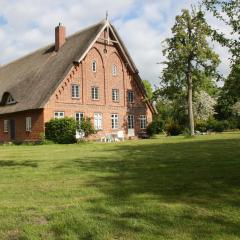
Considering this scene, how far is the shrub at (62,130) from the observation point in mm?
35875

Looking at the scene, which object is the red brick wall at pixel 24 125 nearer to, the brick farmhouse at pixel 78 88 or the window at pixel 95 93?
the brick farmhouse at pixel 78 88

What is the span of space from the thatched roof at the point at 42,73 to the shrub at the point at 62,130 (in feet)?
6.46

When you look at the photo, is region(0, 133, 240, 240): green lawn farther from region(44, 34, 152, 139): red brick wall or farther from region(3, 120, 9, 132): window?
region(3, 120, 9, 132): window

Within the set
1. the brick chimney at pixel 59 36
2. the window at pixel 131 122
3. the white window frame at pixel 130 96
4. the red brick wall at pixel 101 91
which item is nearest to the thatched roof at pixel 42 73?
the brick chimney at pixel 59 36

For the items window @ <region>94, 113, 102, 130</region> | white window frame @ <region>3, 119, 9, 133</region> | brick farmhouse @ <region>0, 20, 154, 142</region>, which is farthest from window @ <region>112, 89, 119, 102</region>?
white window frame @ <region>3, 119, 9, 133</region>

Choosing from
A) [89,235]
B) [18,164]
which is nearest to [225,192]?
[89,235]

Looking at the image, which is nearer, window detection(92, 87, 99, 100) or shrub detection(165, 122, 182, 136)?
window detection(92, 87, 99, 100)

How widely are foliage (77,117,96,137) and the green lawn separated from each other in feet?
74.7

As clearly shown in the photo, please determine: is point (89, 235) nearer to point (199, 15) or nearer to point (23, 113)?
point (199, 15)

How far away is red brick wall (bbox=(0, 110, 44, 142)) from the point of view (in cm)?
3769

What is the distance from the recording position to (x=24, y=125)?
39781mm

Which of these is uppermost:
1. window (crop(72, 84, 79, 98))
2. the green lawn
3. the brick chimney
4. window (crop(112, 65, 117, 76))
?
the brick chimney

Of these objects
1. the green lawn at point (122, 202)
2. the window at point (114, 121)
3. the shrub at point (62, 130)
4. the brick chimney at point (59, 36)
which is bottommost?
the green lawn at point (122, 202)

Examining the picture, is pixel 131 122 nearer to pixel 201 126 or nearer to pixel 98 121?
pixel 98 121
